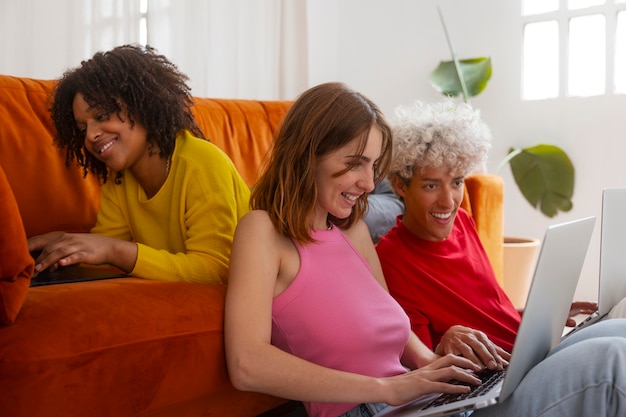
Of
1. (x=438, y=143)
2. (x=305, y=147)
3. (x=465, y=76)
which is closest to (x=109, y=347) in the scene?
(x=305, y=147)

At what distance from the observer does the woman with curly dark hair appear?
140 cm

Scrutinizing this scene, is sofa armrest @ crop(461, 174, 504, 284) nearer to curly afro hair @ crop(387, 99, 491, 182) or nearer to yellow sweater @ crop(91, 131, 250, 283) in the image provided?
curly afro hair @ crop(387, 99, 491, 182)

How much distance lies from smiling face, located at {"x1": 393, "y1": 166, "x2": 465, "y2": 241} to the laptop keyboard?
44cm

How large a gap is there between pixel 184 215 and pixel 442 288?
0.58m

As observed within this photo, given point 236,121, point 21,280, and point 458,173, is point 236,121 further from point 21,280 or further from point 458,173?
point 21,280

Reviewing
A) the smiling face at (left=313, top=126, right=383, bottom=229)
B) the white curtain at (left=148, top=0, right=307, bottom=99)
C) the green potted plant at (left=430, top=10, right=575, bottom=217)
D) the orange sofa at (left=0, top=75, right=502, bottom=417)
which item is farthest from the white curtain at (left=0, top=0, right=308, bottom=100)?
the smiling face at (left=313, top=126, right=383, bottom=229)

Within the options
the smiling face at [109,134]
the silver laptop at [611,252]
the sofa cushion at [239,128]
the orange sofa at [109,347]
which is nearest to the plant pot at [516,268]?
the sofa cushion at [239,128]

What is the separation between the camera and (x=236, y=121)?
252cm

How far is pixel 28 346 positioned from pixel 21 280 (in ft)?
0.34

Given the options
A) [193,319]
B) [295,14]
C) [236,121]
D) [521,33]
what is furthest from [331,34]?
[193,319]

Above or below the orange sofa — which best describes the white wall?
above

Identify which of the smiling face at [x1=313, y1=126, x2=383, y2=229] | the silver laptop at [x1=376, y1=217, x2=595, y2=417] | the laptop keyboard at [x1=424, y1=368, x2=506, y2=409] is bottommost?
the laptop keyboard at [x1=424, y1=368, x2=506, y2=409]

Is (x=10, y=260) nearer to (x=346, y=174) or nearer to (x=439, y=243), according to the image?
(x=346, y=174)

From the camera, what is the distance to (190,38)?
3.21 m
